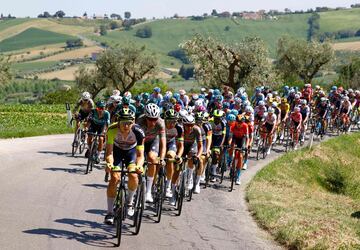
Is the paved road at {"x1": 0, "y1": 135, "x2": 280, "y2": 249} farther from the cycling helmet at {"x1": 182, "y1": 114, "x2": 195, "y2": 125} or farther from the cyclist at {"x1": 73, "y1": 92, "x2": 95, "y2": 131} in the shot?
the cycling helmet at {"x1": 182, "y1": 114, "x2": 195, "y2": 125}

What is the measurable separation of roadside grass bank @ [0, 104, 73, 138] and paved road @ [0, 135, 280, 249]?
412 inches

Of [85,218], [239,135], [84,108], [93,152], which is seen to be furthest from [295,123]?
[85,218]

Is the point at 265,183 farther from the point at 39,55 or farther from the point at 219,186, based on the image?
the point at 39,55

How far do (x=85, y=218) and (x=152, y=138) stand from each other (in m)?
1.96

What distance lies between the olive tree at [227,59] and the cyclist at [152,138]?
37.4 meters

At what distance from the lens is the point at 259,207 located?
552 inches

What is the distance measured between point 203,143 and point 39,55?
19099cm

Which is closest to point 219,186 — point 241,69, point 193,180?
point 193,180

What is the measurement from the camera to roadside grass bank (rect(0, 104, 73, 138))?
1120 inches

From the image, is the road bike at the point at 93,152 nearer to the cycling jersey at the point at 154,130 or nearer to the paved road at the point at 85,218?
the paved road at the point at 85,218

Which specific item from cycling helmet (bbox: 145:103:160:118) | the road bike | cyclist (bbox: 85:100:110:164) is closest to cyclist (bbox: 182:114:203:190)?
cycling helmet (bbox: 145:103:160:118)

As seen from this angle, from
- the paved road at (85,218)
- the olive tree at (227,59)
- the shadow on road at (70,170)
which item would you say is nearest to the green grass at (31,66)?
the olive tree at (227,59)

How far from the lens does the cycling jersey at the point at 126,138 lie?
10.4m

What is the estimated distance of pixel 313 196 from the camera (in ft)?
63.7
